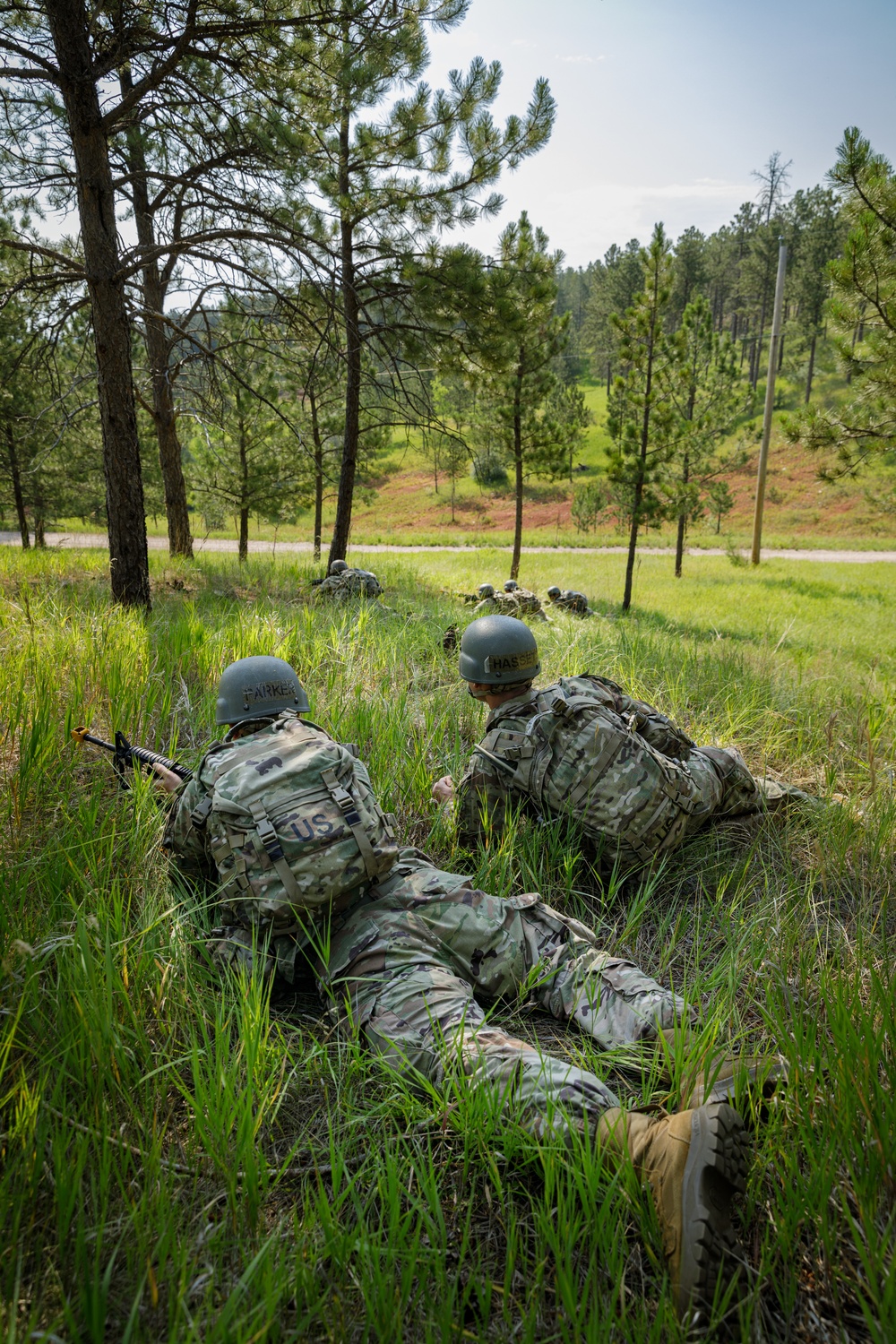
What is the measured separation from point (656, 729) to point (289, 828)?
1863mm

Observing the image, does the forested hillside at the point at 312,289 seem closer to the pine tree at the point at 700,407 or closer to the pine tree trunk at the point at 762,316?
the pine tree at the point at 700,407

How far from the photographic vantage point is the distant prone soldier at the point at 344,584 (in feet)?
27.2

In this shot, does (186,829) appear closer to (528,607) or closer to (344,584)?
(344,584)

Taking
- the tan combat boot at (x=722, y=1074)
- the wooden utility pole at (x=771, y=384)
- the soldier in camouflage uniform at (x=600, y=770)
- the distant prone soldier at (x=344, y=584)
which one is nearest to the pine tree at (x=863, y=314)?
the distant prone soldier at (x=344, y=584)

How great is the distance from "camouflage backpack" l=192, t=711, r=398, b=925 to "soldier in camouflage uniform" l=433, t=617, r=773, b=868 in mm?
772

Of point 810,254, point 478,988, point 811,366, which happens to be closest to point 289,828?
point 478,988

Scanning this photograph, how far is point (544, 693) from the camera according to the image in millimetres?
3088

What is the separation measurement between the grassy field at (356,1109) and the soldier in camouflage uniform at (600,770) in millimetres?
165

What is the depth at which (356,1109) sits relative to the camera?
5.64 feet

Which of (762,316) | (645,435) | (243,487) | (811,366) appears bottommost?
(243,487)

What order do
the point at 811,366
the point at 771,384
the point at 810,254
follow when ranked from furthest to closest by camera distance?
the point at 811,366
the point at 810,254
the point at 771,384

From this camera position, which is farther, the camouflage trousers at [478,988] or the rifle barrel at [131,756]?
the rifle barrel at [131,756]

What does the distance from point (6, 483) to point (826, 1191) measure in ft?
74.0

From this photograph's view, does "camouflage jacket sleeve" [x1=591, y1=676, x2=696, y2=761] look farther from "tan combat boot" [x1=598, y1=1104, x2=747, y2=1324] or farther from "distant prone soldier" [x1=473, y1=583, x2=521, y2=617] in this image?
"distant prone soldier" [x1=473, y1=583, x2=521, y2=617]
